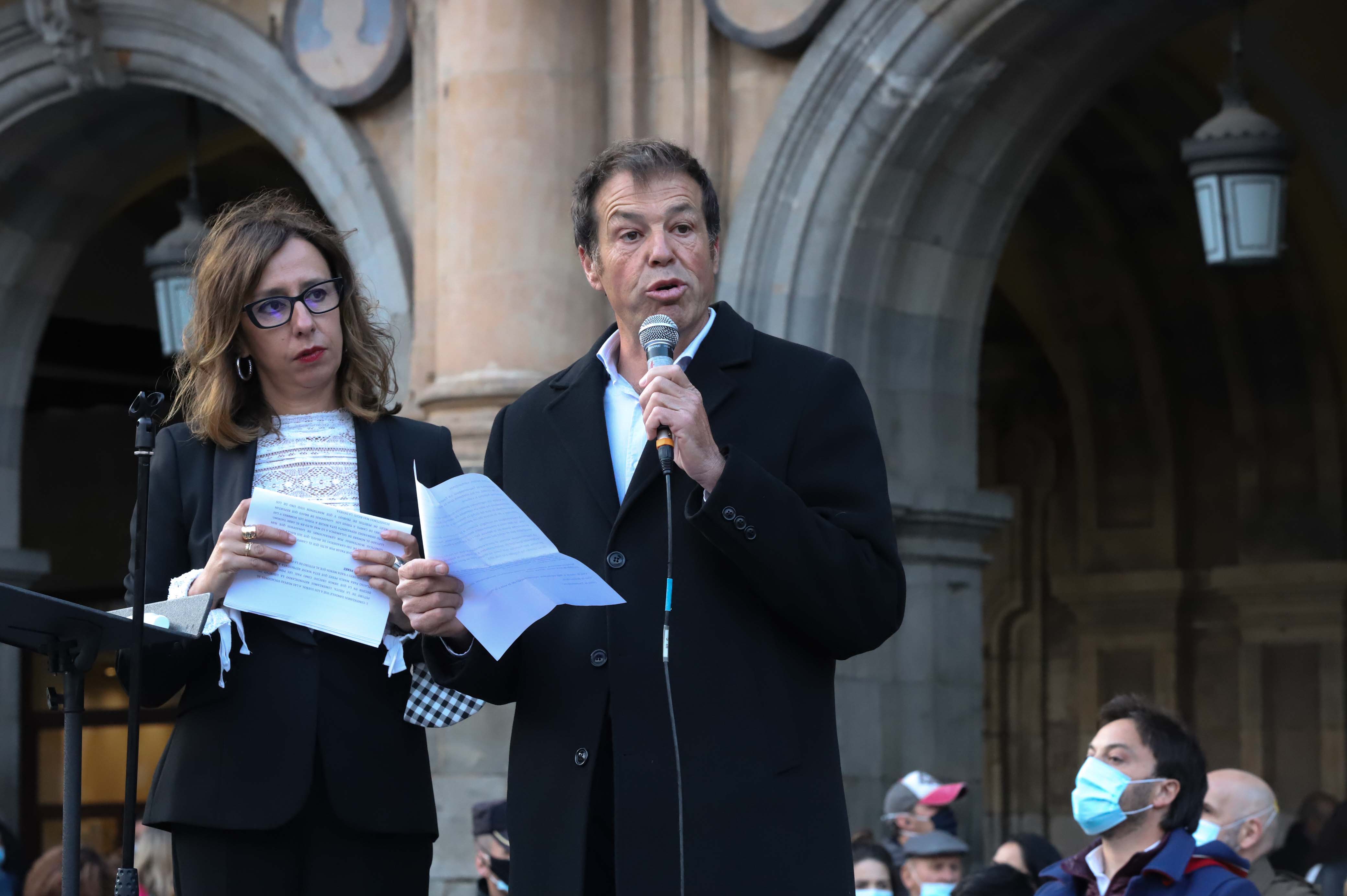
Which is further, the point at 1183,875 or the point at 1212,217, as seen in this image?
the point at 1212,217

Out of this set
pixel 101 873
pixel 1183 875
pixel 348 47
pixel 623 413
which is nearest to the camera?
pixel 623 413

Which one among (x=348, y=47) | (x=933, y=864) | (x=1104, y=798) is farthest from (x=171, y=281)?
(x=1104, y=798)

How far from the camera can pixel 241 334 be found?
3496 millimetres

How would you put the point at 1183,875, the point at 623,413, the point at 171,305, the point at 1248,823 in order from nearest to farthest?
the point at 623,413
the point at 1183,875
the point at 1248,823
the point at 171,305

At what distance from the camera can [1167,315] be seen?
13047 millimetres

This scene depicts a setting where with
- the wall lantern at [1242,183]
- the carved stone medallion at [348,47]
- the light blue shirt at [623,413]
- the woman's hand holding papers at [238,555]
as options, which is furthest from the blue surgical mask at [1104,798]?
→ the carved stone medallion at [348,47]

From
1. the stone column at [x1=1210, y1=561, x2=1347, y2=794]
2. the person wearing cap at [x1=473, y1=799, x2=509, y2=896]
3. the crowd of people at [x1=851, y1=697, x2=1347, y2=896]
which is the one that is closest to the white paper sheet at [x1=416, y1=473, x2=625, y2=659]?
the crowd of people at [x1=851, y1=697, x2=1347, y2=896]

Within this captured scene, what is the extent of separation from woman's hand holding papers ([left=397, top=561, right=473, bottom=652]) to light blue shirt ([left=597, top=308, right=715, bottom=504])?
0.29 meters

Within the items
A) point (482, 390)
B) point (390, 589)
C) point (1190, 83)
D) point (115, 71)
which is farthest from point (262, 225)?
point (1190, 83)

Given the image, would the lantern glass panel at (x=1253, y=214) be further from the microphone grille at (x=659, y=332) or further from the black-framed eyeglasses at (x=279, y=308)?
the microphone grille at (x=659, y=332)

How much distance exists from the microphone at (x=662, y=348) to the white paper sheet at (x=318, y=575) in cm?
57

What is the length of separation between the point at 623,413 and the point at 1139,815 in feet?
7.46

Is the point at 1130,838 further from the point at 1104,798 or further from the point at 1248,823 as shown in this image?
the point at 1248,823

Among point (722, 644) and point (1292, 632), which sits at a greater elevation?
point (722, 644)
